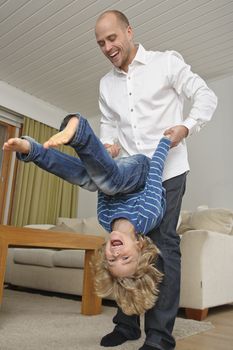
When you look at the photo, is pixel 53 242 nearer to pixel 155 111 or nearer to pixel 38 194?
pixel 155 111

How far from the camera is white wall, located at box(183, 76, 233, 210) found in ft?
11.6

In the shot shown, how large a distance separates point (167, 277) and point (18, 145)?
70 centimetres

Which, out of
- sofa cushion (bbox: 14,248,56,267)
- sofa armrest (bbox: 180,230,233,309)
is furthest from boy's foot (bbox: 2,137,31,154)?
sofa cushion (bbox: 14,248,56,267)

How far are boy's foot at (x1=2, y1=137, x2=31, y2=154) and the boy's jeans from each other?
17 mm

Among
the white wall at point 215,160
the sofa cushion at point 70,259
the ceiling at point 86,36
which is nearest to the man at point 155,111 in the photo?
the sofa cushion at point 70,259

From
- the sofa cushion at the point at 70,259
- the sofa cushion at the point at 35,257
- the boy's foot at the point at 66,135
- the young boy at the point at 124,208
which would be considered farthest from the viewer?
the sofa cushion at the point at 35,257

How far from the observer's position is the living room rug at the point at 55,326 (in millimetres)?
1362

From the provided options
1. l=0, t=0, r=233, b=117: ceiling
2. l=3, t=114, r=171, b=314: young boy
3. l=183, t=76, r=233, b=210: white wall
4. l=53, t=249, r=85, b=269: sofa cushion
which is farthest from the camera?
l=183, t=76, r=233, b=210: white wall

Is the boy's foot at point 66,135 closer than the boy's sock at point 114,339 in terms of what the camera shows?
Yes

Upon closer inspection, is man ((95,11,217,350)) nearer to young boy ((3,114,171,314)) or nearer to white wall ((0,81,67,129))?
young boy ((3,114,171,314))

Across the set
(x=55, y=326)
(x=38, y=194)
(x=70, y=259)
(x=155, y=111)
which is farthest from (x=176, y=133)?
(x=38, y=194)

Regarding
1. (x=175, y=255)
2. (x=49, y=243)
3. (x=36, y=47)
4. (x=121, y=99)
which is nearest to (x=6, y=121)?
(x=36, y=47)

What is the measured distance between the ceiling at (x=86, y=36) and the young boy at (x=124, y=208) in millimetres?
2206

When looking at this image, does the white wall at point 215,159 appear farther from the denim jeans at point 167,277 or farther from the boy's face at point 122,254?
the boy's face at point 122,254
